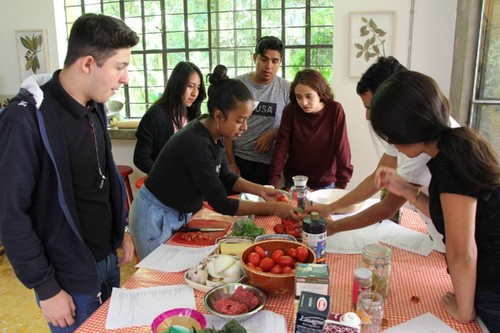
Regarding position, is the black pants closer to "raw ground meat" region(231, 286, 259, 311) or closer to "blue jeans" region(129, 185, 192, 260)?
"blue jeans" region(129, 185, 192, 260)

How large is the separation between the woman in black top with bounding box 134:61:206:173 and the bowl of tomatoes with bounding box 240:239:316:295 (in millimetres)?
1412

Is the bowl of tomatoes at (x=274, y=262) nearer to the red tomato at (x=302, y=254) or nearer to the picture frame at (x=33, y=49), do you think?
the red tomato at (x=302, y=254)

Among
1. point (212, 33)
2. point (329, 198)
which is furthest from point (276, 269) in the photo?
point (212, 33)

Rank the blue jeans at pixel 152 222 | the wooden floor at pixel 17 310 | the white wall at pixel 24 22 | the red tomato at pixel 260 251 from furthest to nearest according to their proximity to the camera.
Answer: the white wall at pixel 24 22
the wooden floor at pixel 17 310
the blue jeans at pixel 152 222
the red tomato at pixel 260 251

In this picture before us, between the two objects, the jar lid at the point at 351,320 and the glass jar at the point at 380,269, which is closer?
the jar lid at the point at 351,320

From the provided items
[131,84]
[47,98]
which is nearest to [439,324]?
[47,98]

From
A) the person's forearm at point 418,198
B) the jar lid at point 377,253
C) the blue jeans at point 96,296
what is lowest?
the blue jeans at point 96,296

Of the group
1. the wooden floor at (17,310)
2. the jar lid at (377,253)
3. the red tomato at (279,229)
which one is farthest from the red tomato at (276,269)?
the wooden floor at (17,310)

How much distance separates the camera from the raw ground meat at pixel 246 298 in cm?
106

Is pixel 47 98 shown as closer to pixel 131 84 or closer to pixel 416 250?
pixel 416 250

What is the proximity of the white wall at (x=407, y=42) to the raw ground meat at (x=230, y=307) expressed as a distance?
2257mm

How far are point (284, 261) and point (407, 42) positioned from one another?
90.7 inches

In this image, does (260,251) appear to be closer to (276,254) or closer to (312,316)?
(276,254)

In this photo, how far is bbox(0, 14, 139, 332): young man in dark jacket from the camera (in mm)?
1063
